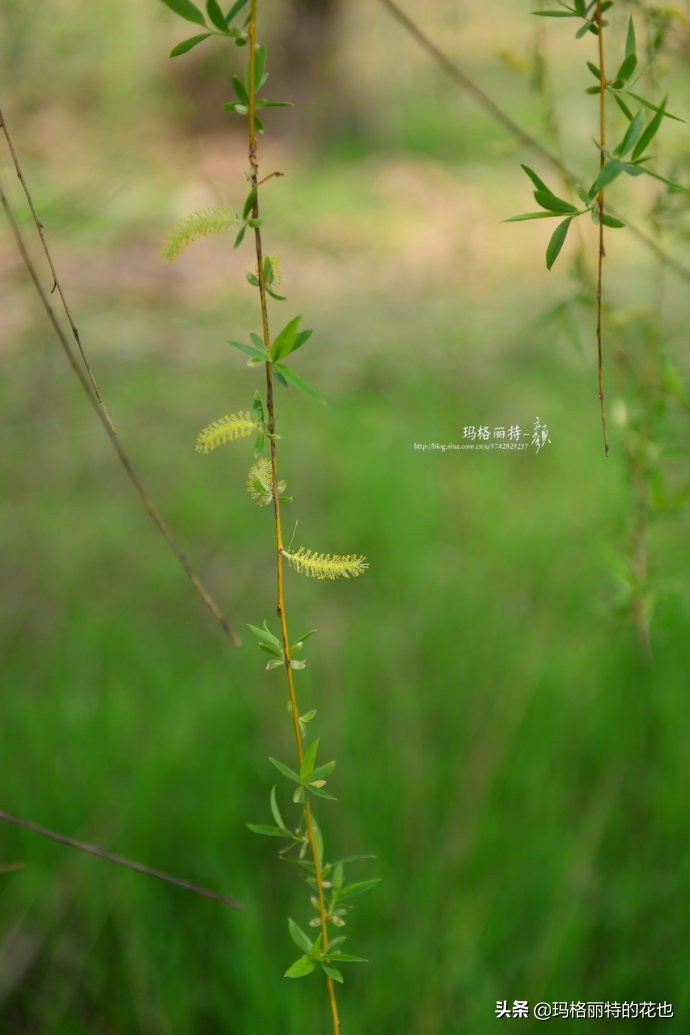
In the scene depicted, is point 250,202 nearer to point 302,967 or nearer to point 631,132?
point 631,132

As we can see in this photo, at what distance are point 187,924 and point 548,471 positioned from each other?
151cm

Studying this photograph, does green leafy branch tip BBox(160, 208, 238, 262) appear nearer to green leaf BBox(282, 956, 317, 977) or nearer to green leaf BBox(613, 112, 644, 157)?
green leaf BBox(613, 112, 644, 157)

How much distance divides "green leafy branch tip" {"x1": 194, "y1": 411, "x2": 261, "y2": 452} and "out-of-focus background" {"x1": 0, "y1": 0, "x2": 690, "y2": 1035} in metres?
0.40

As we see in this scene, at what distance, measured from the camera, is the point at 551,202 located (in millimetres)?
404

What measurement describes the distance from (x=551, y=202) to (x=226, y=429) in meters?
0.17

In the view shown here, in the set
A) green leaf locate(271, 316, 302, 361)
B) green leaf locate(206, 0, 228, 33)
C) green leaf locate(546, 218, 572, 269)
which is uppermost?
green leaf locate(206, 0, 228, 33)

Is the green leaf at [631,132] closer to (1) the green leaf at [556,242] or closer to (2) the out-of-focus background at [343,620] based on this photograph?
(1) the green leaf at [556,242]

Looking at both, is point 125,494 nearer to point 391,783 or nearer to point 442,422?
point 442,422

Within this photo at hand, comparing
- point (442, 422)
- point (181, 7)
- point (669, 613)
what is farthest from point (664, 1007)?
point (442, 422)

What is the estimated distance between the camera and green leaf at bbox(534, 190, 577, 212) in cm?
40

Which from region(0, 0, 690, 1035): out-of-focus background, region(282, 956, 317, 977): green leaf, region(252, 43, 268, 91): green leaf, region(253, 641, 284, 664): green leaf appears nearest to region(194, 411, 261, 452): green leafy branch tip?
region(253, 641, 284, 664): green leaf

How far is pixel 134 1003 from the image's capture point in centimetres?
107

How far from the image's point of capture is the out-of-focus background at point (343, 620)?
1079 mm

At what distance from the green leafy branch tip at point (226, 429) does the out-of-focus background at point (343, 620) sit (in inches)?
15.8
